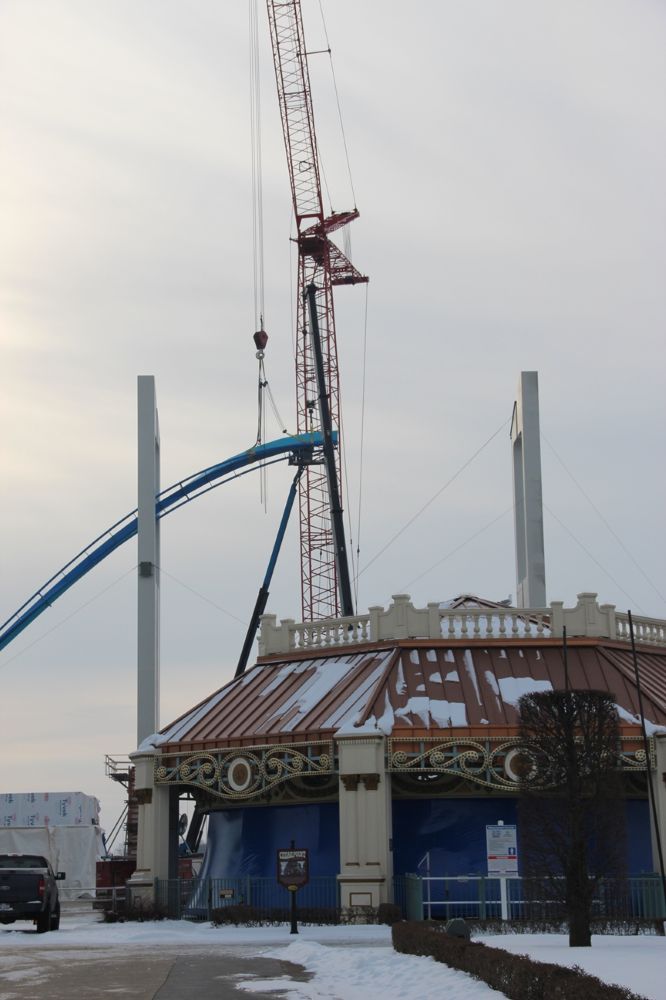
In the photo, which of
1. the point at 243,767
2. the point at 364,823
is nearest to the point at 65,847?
the point at 243,767

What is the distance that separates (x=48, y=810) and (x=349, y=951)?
1943 inches

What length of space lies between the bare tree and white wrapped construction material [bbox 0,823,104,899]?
47.7m

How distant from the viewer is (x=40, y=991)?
20062mm

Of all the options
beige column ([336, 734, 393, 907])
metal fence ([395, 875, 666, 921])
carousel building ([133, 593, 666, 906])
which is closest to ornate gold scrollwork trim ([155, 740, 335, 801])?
carousel building ([133, 593, 666, 906])

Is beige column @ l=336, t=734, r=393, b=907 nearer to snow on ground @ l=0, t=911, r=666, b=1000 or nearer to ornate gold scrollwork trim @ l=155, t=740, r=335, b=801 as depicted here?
ornate gold scrollwork trim @ l=155, t=740, r=335, b=801

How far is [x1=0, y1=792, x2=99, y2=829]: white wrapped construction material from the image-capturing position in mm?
71500

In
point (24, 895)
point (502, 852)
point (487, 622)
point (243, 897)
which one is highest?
point (487, 622)

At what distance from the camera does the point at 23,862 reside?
118 feet

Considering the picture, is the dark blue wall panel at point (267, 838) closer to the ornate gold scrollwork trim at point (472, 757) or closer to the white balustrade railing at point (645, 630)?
the ornate gold scrollwork trim at point (472, 757)

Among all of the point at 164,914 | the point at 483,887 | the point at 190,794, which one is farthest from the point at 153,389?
the point at 483,887

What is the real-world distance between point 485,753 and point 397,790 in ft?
9.31

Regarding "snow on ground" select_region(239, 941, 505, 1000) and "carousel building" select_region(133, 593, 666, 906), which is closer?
"snow on ground" select_region(239, 941, 505, 1000)

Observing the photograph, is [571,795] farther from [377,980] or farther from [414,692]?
[414,692]

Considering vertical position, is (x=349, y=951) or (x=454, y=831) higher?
(x=454, y=831)
